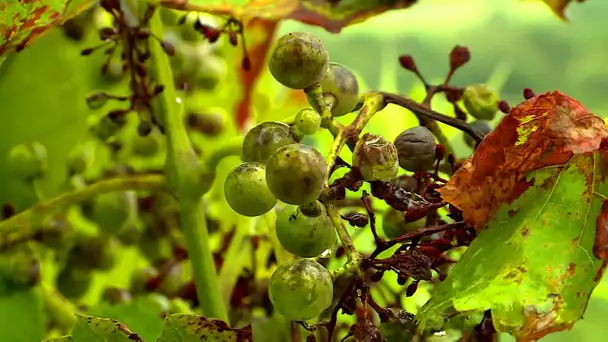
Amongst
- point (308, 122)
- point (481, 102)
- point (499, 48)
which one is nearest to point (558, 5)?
point (481, 102)

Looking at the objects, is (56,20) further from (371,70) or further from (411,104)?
(371,70)

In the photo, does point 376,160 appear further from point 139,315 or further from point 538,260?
point 139,315

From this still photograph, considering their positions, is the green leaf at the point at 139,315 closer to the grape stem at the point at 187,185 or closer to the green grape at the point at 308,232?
the grape stem at the point at 187,185

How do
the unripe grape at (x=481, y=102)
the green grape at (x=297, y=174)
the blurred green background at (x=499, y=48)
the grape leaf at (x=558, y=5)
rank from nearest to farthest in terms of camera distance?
the green grape at (x=297, y=174) < the unripe grape at (x=481, y=102) < the grape leaf at (x=558, y=5) < the blurred green background at (x=499, y=48)

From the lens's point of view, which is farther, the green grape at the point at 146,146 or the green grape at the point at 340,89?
the green grape at the point at 146,146

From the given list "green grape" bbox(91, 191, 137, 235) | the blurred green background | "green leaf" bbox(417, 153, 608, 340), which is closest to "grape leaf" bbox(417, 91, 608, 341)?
"green leaf" bbox(417, 153, 608, 340)

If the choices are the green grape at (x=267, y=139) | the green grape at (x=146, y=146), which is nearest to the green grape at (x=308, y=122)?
the green grape at (x=267, y=139)
